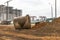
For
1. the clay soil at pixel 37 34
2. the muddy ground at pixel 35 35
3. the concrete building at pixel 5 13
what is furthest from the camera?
the concrete building at pixel 5 13

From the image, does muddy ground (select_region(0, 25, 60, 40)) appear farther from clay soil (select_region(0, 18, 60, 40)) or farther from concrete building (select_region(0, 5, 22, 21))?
concrete building (select_region(0, 5, 22, 21))

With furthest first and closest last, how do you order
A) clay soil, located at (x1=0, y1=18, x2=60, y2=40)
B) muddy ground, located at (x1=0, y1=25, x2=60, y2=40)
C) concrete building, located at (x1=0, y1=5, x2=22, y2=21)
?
concrete building, located at (x1=0, y1=5, x2=22, y2=21) < clay soil, located at (x1=0, y1=18, x2=60, y2=40) < muddy ground, located at (x1=0, y1=25, x2=60, y2=40)

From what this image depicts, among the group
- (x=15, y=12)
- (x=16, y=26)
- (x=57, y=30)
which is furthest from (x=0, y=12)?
(x=57, y=30)

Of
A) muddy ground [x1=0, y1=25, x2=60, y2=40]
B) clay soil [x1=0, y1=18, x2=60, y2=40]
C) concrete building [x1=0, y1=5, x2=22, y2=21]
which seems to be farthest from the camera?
concrete building [x1=0, y1=5, x2=22, y2=21]

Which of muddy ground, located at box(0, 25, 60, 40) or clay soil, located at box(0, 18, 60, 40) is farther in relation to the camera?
clay soil, located at box(0, 18, 60, 40)

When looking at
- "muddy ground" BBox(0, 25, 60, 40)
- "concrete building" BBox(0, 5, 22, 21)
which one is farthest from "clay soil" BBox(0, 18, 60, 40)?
"concrete building" BBox(0, 5, 22, 21)

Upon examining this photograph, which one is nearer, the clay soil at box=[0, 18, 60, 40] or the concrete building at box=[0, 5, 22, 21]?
the clay soil at box=[0, 18, 60, 40]

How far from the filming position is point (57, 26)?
1900 centimetres

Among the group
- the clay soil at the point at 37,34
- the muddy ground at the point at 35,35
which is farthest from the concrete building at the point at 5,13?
the muddy ground at the point at 35,35

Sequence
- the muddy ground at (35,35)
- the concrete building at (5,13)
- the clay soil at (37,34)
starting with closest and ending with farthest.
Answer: the muddy ground at (35,35) → the clay soil at (37,34) → the concrete building at (5,13)

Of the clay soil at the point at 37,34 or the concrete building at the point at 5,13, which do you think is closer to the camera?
the clay soil at the point at 37,34

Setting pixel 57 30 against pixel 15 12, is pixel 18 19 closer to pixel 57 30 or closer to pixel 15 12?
pixel 57 30

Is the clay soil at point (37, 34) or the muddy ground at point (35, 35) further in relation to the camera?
the clay soil at point (37, 34)

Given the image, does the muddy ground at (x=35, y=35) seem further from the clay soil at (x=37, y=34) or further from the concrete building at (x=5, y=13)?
the concrete building at (x=5, y=13)
